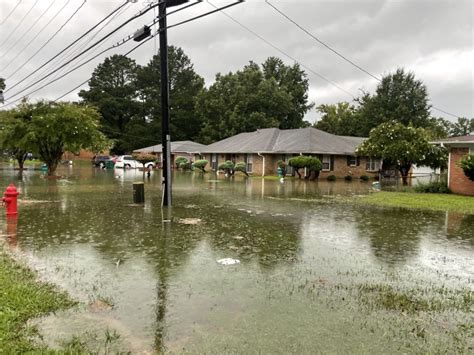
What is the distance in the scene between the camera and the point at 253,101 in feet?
188

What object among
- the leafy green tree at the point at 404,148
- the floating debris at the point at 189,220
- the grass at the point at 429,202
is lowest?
the floating debris at the point at 189,220

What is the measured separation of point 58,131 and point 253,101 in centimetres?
3201

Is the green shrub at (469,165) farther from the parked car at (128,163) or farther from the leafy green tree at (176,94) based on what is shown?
the leafy green tree at (176,94)

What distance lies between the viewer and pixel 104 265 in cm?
770

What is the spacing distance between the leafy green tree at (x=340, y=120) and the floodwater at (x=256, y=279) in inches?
1998

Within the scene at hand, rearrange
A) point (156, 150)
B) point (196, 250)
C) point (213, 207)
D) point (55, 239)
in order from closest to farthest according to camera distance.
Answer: point (196, 250), point (55, 239), point (213, 207), point (156, 150)

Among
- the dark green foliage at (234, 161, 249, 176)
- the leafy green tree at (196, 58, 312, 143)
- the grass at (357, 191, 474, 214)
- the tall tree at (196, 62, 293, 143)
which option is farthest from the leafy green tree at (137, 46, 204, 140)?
the grass at (357, 191, 474, 214)

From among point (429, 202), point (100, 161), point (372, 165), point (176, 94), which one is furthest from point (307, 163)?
point (176, 94)

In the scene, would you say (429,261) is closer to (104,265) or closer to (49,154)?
(104,265)

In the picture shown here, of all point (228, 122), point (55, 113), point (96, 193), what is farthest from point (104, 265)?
point (228, 122)

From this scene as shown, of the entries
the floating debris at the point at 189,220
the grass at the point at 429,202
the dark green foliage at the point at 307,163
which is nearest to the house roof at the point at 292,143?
the dark green foliage at the point at 307,163

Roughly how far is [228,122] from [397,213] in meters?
45.7

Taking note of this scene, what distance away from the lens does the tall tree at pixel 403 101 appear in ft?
188

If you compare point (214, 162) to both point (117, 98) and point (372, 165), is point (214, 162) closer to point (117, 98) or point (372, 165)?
point (372, 165)
